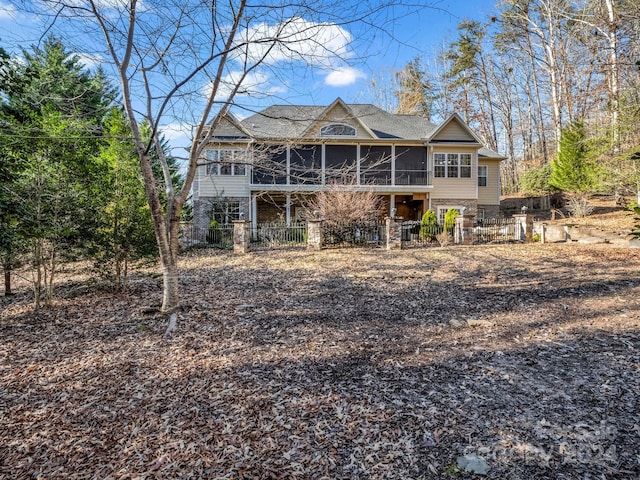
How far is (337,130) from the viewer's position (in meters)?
18.9

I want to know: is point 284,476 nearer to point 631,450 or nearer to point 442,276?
point 631,450

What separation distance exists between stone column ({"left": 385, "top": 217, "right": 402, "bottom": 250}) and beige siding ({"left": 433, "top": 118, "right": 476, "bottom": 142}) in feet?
28.2

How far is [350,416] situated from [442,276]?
5772 millimetres

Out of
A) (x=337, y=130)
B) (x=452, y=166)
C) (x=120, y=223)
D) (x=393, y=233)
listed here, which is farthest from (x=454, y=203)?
(x=120, y=223)

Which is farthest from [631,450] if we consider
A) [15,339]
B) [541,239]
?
[541,239]

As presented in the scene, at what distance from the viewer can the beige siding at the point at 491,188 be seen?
811 inches

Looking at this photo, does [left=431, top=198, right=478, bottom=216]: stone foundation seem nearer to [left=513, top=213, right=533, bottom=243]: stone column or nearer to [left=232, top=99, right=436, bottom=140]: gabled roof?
[left=232, top=99, right=436, bottom=140]: gabled roof

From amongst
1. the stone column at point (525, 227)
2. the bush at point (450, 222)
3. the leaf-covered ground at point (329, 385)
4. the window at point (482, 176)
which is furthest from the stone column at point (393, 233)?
the window at point (482, 176)

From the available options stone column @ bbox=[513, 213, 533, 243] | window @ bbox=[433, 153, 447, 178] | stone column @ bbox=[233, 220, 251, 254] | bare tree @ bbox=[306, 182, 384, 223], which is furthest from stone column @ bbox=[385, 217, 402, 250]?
window @ bbox=[433, 153, 447, 178]

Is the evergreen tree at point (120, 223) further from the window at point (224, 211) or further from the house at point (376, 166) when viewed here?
the house at point (376, 166)

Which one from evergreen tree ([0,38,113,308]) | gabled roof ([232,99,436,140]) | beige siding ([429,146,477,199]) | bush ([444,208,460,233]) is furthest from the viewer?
beige siding ([429,146,477,199])

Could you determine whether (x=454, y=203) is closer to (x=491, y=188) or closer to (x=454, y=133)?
(x=491, y=188)

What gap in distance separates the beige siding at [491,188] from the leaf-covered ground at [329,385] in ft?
47.5

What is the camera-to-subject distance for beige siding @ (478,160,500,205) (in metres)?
20.6
